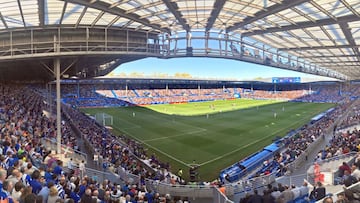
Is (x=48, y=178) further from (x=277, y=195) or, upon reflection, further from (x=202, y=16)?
(x=202, y=16)

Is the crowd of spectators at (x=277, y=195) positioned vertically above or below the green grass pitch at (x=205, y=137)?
above

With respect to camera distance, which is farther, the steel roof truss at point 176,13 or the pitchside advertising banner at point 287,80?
the pitchside advertising banner at point 287,80

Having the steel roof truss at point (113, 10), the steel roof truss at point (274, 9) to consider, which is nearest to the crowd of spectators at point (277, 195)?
the steel roof truss at point (274, 9)

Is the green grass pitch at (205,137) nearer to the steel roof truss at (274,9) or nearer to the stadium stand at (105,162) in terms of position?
the stadium stand at (105,162)

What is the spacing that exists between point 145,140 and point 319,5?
1747 centimetres

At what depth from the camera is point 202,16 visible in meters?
21.2

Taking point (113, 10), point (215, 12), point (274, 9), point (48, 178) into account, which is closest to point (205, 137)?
point (215, 12)

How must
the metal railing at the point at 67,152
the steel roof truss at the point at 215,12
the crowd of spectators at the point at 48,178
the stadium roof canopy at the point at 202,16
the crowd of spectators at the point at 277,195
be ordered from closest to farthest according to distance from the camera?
1. the crowd of spectators at the point at 48,178
2. the crowd of spectators at the point at 277,195
3. the stadium roof canopy at the point at 202,16
4. the metal railing at the point at 67,152
5. the steel roof truss at the point at 215,12

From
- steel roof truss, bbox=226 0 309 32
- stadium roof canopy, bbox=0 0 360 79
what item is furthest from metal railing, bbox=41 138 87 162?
steel roof truss, bbox=226 0 309 32

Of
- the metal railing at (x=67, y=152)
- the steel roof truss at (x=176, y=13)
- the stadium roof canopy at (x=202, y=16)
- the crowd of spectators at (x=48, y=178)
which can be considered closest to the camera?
the crowd of spectators at (x=48, y=178)

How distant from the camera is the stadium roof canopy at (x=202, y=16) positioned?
558 inches

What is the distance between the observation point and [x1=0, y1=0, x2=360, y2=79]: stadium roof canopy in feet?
46.5

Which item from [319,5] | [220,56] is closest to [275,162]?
[319,5]

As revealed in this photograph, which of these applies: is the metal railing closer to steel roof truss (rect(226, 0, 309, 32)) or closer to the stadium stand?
the stadium stand
